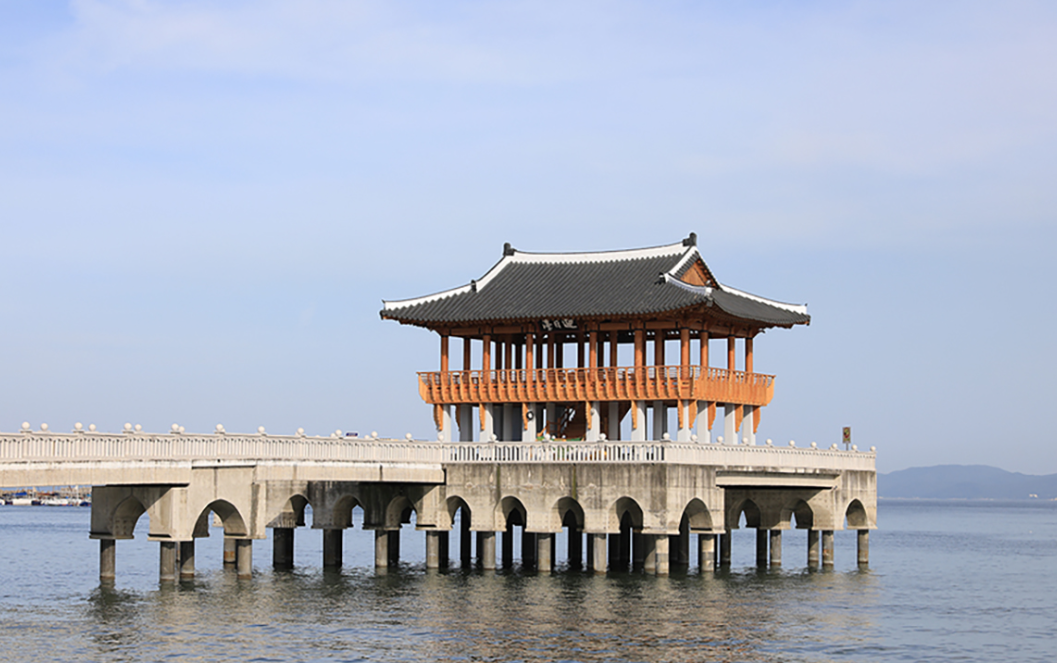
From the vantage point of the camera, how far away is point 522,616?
158ft

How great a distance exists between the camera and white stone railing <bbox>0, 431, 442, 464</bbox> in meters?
45.4

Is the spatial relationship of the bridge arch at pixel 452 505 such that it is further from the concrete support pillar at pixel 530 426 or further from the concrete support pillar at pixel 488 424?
the concrete support pillar at pixel 488 424

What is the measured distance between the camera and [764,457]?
64.3m

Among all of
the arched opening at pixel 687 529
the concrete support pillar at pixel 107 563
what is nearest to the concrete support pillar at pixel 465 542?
the arched opening at pixel 687 529

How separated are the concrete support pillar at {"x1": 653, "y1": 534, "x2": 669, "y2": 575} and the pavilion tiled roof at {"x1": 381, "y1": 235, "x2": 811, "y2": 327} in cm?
1111

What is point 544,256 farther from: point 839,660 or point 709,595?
point 839,660

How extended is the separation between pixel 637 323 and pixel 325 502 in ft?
55.0

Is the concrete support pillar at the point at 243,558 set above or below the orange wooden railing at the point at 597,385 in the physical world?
below

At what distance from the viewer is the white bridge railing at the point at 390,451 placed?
156 ft

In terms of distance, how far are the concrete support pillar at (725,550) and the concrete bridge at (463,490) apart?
0.07 meters

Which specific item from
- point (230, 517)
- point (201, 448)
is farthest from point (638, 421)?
point (201, 448)

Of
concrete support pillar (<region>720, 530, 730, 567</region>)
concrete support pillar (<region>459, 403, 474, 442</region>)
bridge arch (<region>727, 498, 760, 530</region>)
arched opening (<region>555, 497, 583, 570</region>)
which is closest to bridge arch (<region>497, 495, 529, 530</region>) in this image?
arched opening (<region>555, 497, 583, 570</region>)

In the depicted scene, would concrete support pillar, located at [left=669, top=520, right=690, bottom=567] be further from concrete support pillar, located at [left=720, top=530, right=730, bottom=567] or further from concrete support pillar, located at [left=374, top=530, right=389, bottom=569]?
concrete support pillar, located at [left=374, top=530, right=389, bottom=569]

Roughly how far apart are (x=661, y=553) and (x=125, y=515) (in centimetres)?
2142
